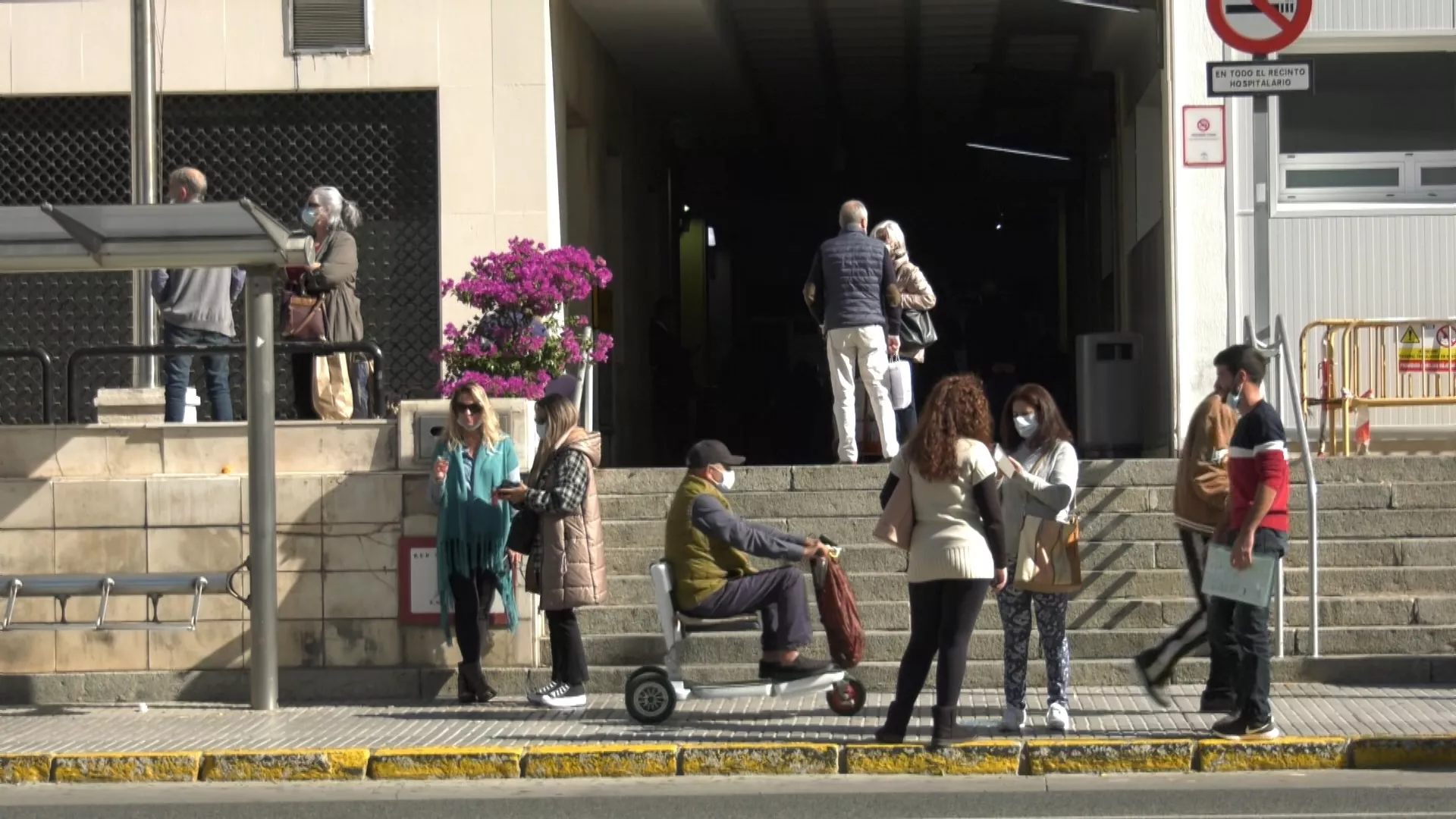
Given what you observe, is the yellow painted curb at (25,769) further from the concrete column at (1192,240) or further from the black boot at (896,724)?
the concrete column at (1192,240)

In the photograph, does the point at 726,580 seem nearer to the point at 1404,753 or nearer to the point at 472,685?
the point at 472,685

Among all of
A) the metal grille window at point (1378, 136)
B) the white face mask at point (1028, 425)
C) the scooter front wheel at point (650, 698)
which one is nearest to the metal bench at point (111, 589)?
the scooter front wheel at point (650, 698)

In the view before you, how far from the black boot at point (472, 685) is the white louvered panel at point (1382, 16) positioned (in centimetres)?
800

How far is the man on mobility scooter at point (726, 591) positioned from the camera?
359 inches

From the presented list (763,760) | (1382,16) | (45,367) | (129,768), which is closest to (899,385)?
(1382,16)

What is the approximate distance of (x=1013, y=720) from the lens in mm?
8883

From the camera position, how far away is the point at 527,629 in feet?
35.7

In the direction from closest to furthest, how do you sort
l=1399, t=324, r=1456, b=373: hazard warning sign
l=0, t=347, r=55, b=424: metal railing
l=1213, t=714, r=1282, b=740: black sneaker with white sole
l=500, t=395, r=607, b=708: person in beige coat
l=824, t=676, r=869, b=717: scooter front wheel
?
l=1213, t=714, r=1282, b=740: black sneaker with white sole, l=824, t=676, r=869, b=717: scooter front wheel, l=500, t=395, r=607, b=708: person in beige coat, l=0, t=347, r=55, b=424: metal railing, l=1399, t=324, r=1456, b=373: hazard warning sign

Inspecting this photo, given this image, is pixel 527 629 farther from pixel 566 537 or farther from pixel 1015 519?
pixel 1015 519

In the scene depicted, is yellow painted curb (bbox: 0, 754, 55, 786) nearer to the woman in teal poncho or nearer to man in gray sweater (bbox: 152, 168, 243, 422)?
the woman in teal poncho

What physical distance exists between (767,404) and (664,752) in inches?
535

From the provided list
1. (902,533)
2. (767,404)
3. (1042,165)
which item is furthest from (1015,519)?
(1042,165)

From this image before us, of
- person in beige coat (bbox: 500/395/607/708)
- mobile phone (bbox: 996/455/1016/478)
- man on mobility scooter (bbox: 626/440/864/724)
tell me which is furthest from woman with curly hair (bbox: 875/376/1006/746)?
person in beige coat (bbox: 500/395/607/708)

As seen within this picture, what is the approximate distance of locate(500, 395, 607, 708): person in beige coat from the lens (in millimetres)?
9812
